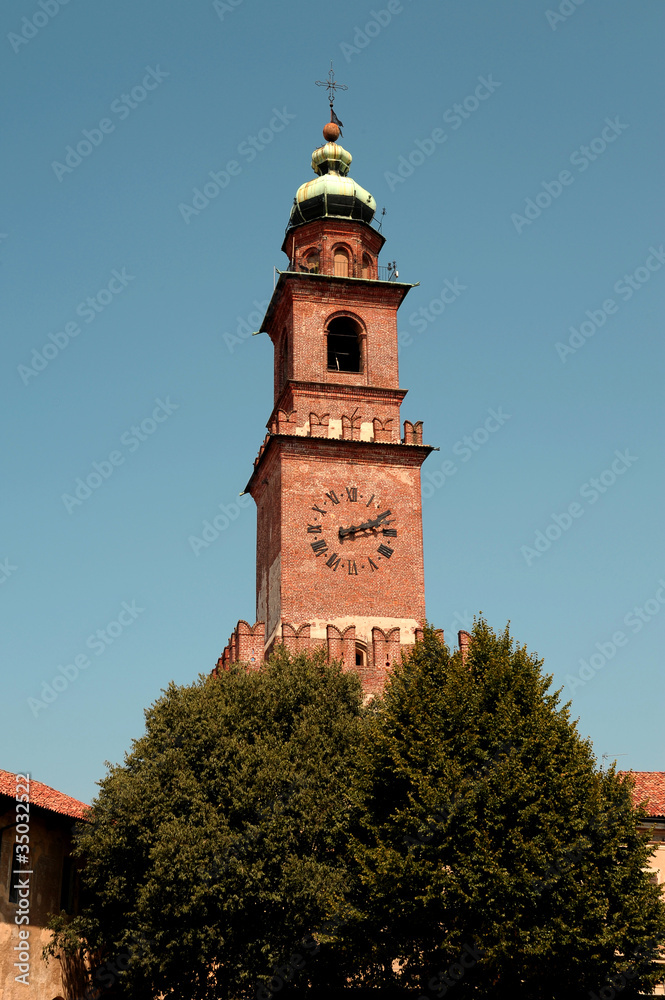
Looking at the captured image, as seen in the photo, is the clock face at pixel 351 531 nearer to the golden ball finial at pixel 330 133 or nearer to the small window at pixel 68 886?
the small window at pixel 68 886

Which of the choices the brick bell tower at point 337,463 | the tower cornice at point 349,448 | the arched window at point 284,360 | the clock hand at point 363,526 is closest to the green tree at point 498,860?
the brick bell tower at point 337,463

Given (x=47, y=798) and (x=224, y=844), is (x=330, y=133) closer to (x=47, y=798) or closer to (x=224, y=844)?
(x=47, y=798)

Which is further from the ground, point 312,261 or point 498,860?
point 312,261

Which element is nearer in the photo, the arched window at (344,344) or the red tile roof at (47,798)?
the red tile roof at (47,798)

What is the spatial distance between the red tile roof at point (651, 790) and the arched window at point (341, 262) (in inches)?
840

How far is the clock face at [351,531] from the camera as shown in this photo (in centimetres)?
3747

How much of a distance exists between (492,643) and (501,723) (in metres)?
2.76

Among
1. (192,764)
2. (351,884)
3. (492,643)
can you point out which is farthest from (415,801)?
(192,764)

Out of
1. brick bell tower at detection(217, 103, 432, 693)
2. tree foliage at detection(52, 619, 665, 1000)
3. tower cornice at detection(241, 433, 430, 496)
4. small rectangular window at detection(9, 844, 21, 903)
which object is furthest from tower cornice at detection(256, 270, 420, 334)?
small rectangular window at detection(9, 844, 21, 903)

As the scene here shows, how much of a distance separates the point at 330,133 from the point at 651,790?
97.9ft

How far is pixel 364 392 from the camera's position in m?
40.9

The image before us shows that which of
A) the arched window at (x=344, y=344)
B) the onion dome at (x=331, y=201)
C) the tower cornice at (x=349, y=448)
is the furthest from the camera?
the onion dome at (x=331, y=201)

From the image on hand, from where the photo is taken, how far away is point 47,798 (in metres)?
30.0

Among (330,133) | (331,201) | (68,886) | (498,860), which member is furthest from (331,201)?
(498,860)
